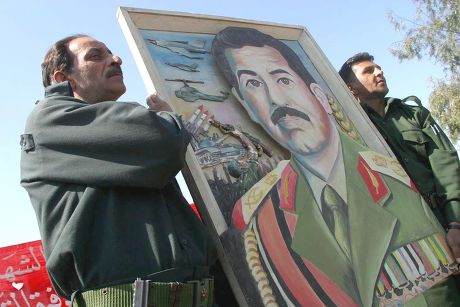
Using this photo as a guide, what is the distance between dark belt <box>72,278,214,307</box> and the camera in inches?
47.4

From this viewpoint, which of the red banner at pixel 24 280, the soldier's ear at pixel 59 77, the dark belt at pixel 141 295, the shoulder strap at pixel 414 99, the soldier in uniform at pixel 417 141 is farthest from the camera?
Answer: the red banner at pixel 24 280

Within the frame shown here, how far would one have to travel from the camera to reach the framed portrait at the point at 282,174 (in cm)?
151

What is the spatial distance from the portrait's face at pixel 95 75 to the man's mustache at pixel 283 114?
1.85 feet

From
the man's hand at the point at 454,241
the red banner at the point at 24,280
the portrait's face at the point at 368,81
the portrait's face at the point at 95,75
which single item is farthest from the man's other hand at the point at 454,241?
the red banner at the point at 24,280

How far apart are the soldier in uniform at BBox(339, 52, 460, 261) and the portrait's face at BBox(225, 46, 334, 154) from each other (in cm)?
46

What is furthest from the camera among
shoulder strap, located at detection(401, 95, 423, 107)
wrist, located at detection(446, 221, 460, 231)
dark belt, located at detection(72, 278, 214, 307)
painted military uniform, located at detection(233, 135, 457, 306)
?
shoulder strap, located at detection(401, 95, 423, 107)

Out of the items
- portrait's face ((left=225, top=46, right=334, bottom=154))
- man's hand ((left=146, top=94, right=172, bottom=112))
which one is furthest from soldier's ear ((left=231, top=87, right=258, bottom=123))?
man's hand ((left=146, top=94, right=172, bottom=112))

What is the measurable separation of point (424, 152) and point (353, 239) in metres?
0.77

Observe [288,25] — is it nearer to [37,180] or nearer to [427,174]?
[427,174]

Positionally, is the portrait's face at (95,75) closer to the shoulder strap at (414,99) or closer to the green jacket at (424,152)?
the green jacket at (424,152)

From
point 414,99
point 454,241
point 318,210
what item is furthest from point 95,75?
point 414,99

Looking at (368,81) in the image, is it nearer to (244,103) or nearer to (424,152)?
(424,152)

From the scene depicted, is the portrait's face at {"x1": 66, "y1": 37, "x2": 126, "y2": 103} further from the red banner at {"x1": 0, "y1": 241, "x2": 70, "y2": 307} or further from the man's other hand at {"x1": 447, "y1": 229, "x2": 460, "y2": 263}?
the red banner at {"x1": 0, "y1": 241, "x2": 70, "y2": 307}

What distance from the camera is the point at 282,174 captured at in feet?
5.70
